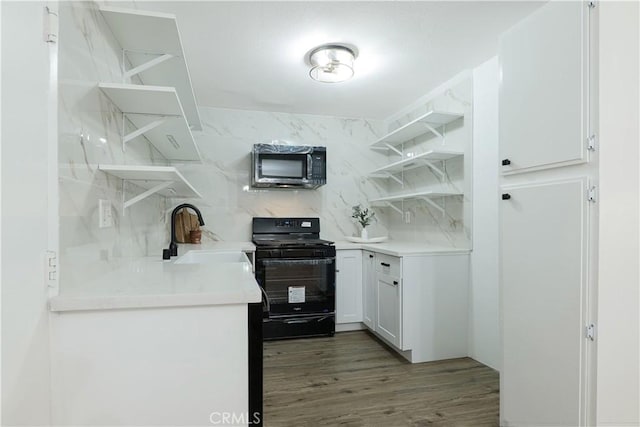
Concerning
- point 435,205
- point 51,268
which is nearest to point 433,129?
point 435,205

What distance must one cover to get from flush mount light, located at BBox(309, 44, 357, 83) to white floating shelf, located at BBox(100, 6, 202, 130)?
93cm

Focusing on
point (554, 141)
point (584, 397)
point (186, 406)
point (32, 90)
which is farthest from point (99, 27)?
point (584, 397)

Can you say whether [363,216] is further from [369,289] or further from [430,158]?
[430,158]

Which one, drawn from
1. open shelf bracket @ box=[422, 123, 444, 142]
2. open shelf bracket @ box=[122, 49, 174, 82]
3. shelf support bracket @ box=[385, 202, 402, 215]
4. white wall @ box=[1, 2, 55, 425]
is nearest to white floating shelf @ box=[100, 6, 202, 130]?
open shelf bracket @ box=[122, 49, 174, 82]

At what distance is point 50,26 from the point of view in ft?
3.15

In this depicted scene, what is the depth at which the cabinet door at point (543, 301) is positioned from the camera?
1.37 metres

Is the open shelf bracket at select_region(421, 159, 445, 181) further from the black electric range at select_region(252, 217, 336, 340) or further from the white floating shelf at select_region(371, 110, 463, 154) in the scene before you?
the black electric range at select_region(252, 217, 336, 340)

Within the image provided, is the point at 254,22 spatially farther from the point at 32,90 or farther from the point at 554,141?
the point at 554,141

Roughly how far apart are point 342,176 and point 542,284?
8.68 feet

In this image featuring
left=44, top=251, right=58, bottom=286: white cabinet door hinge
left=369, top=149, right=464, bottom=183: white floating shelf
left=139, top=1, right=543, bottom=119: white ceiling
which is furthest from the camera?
left=369, top=149, right=464, bottom=183: white floating shelf

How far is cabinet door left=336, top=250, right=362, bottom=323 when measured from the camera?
3.36 m

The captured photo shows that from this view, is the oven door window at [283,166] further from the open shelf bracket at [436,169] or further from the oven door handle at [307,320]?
the oven door handle at [307,320]

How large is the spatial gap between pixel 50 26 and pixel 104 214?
0.69m

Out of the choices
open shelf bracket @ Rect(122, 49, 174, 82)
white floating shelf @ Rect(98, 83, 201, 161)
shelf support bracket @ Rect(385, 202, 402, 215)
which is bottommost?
shelf support bracket @ Rect(385, 202, 402, 215)
